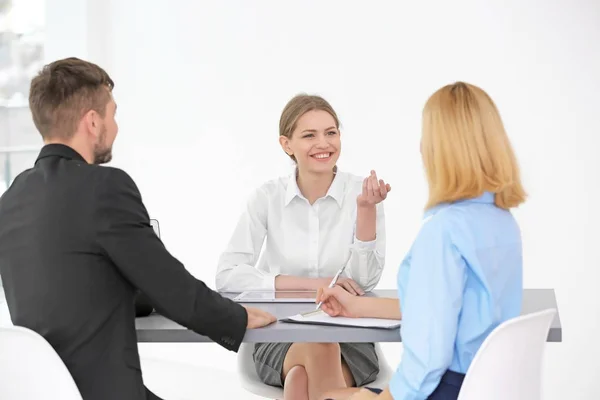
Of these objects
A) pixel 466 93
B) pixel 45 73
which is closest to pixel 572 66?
pixel 466 93

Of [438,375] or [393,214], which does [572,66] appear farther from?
[438,375]

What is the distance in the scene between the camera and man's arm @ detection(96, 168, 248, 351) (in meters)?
2.02

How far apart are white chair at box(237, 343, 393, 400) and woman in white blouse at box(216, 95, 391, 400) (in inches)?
0.9

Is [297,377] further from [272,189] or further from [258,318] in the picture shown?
[272,189]

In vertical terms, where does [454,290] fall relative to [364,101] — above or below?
below

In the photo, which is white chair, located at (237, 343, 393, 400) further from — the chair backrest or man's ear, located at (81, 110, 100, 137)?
man's ear, located at (81, 110, 100, 137)

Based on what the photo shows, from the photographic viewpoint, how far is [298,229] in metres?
3.23

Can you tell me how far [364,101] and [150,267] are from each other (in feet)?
10.5

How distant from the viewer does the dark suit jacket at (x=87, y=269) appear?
2014 mm

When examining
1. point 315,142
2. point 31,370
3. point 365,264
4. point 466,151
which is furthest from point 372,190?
point 31,370

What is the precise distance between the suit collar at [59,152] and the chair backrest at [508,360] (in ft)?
3.31

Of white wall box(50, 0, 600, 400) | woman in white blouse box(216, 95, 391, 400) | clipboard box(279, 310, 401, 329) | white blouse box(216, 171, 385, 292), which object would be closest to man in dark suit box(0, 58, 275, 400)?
clipboard box(279, 310, 401, 329)

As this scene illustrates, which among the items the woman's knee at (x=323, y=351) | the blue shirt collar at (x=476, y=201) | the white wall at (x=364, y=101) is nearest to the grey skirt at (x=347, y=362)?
the woman's knee at (x=323, y=351)

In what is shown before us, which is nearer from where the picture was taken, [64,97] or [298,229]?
[64,97]
